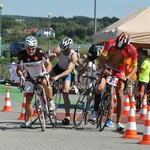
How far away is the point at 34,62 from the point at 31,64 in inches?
3.2

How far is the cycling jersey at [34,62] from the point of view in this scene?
13.5m

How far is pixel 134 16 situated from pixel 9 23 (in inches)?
4945

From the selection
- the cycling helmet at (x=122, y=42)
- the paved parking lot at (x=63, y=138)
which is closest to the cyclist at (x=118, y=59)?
the cycling helmet at (x=122, y=42)

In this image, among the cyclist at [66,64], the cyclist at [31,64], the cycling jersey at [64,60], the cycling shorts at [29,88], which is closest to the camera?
the cyclist at [31,64]

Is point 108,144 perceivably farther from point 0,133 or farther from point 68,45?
point 68,45

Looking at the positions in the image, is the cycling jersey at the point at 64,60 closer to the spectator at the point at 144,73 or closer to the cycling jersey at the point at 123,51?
the cycling jersey at the point at 123,51

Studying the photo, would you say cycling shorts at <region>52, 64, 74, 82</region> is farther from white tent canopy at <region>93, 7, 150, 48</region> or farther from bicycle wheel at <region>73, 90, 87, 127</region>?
white tent canopy at <region>93, 7, 150, 48</region>

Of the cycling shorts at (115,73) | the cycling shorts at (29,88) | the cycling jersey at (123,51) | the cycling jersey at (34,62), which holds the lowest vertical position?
the cycling shorts at (29,88)

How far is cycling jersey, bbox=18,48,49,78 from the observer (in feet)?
44.2

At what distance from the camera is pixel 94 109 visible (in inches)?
552

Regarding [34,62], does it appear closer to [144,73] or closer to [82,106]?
[82,106]

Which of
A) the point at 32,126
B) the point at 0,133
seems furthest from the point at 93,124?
the point at 0,133

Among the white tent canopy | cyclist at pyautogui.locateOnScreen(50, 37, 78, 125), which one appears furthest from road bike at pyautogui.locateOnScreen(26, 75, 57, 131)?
the white tent canopy

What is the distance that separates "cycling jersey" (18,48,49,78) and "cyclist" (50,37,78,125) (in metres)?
0.61
